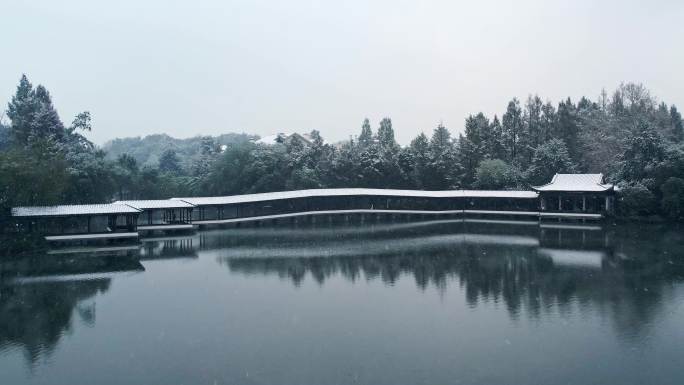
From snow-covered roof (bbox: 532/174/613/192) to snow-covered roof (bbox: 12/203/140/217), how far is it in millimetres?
27409

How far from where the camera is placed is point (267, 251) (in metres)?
A: 27.0

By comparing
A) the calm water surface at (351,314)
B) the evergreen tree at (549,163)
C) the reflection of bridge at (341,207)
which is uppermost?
the evergreen tree at (549,163)

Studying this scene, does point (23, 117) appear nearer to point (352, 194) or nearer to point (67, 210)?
point (67, 210)

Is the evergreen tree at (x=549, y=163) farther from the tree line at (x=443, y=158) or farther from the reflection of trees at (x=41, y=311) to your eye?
the reflection of trees at (x=41, y=311)

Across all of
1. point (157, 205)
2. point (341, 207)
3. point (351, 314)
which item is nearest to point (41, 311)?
point (351, 314)

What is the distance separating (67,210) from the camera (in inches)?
1097

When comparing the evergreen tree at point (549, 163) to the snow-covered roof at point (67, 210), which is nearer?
the snow-covered roof at point (67, 210)

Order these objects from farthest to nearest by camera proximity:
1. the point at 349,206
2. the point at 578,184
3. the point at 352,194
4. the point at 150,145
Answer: the point at 150,145
the point at 349,206
the point at 352,194
the point at 578,184

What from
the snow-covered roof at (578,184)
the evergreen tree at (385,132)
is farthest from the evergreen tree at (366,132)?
the snow-covered roof at (578,184)

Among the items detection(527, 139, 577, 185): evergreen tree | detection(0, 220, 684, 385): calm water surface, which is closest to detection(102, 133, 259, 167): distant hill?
detection(527, 139, 577, 185): evergreen tree

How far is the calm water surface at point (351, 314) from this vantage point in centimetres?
1205

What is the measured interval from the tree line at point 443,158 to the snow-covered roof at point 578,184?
1.20m

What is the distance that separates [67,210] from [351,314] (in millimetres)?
18732

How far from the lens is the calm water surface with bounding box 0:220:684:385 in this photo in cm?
1205
